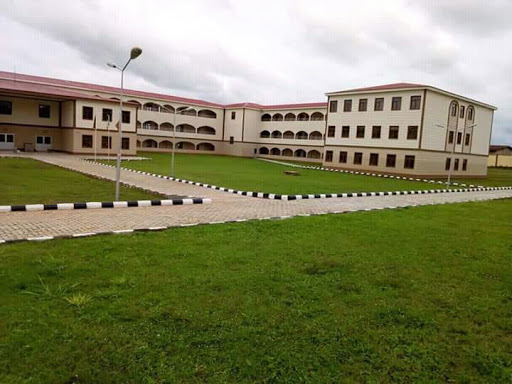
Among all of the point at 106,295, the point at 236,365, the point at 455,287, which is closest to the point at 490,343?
the point at 455,287

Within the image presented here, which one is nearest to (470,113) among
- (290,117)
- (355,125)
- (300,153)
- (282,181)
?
(355,125)

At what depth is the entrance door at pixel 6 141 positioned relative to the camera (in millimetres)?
37438

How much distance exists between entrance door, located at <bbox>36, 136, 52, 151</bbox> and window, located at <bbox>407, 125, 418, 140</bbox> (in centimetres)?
3318

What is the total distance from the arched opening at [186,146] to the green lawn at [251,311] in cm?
5163

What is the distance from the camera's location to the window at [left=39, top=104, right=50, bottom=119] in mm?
38750

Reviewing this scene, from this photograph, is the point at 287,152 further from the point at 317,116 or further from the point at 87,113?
the point at 87,113

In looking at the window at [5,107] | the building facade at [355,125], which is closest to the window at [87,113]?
the building facade at [355,125]

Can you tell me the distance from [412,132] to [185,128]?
33.6m

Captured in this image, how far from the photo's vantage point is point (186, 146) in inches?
2328

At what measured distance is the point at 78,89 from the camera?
150 ft

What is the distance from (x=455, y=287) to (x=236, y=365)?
3.57 metres

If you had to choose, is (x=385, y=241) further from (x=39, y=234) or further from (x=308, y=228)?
(x=39, y=234)

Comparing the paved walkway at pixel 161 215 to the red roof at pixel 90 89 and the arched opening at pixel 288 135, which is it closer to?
the red roof at pixel 90 89

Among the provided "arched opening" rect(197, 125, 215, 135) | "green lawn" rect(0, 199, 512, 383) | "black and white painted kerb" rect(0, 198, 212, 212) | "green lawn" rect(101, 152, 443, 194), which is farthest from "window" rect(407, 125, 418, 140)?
"arched opening" rect(197, 125, 215, 135)
